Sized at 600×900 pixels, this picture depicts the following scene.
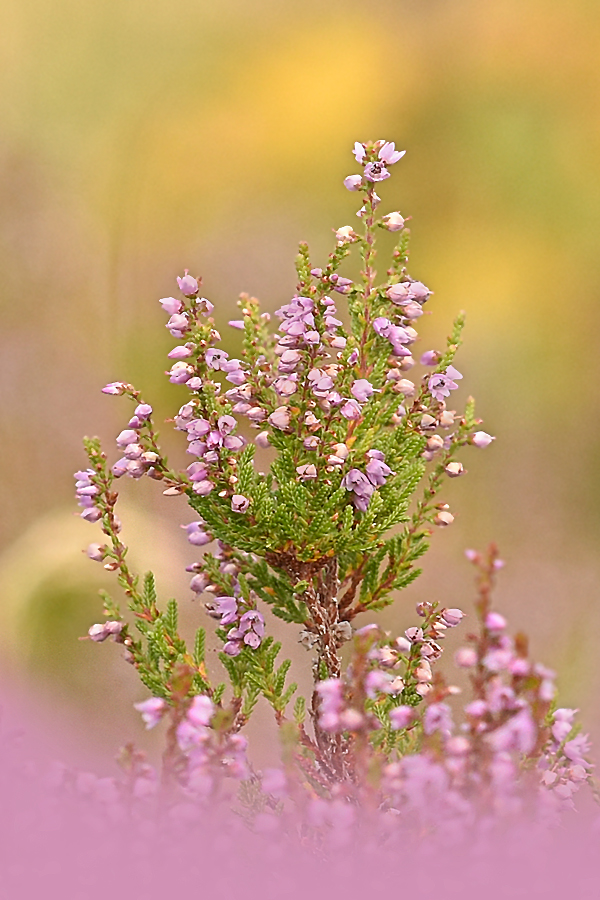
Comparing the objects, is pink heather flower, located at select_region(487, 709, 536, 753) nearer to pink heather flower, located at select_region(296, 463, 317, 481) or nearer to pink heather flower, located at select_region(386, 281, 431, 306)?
pink heather flower, located at select_region(296, 463, 317, 481)

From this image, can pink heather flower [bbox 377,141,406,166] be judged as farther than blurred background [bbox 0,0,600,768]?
No

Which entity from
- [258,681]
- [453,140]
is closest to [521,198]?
[453,140]

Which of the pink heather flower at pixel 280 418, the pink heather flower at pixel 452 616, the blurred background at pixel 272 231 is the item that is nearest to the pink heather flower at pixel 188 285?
the pink heather flower at pixel 280 418

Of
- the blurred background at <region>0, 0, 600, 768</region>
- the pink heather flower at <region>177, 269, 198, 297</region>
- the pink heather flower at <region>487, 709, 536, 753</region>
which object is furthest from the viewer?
the blurred background at <region>0, 0, 600, 768</region>

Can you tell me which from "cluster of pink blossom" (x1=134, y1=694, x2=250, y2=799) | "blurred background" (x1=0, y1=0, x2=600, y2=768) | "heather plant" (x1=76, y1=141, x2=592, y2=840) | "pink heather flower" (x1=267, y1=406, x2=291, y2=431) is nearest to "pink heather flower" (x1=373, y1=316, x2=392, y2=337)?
"heather plant" (x1=76, y1=141, x2=592, y2=840)

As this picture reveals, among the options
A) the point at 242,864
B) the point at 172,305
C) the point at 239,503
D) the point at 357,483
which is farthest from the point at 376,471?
the point at 242,864

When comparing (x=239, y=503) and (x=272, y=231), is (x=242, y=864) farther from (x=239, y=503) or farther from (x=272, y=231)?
(x=272, y=231)
